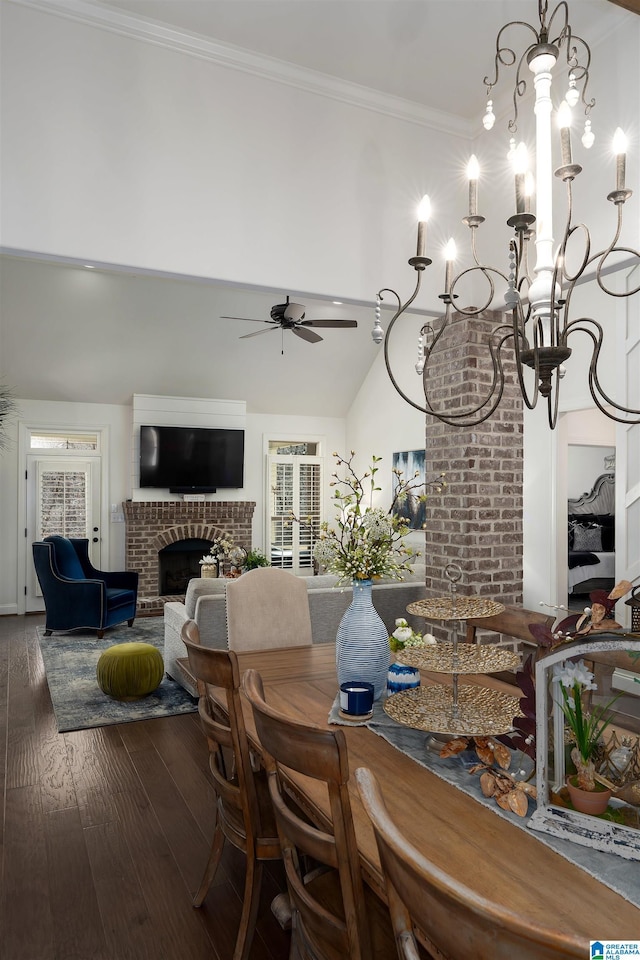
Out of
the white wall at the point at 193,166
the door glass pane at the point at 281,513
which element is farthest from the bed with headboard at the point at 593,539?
the white wall at the point at 193,166

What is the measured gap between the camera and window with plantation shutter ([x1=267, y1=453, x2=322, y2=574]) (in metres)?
9.03

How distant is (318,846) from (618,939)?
0.53 metres

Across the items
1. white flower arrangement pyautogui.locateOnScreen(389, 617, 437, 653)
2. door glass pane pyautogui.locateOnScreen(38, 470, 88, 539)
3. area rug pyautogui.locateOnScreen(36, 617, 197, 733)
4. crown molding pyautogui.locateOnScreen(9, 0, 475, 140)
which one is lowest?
area rug pyautogui.locateOnScreen(36, 617, 197, 733)

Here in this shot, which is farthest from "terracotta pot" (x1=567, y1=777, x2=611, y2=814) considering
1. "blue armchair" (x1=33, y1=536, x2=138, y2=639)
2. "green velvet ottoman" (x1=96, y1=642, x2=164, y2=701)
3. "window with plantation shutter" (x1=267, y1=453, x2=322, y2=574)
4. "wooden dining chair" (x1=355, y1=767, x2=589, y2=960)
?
"window with plantation shutter" (x1=267, y1=453, x2=322, y2=574)

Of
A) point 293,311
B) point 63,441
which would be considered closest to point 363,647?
point 293,311

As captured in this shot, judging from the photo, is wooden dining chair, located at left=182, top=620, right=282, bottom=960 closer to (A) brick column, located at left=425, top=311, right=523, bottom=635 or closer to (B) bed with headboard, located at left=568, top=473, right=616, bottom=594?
(A) brick column, located at left=425, top=311, right=523, bottom=635

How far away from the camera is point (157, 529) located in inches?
318

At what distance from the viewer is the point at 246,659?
2535 millimetres

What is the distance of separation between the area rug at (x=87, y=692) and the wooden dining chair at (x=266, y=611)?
1.65 meters

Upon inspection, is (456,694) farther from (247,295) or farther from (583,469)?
(583,469)

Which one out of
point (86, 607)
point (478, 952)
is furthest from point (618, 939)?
point (86, 607)

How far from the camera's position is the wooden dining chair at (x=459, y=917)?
0.62m

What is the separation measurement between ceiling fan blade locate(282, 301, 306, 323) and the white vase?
4.05 m

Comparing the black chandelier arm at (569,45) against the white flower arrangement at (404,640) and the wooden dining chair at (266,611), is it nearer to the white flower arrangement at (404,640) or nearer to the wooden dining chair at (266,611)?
the white flower arrangement at (404,640)
